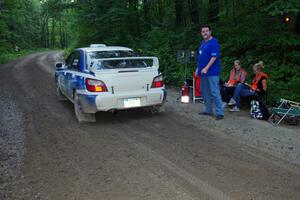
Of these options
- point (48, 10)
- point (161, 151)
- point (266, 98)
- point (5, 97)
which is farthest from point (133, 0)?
point (161, 151)

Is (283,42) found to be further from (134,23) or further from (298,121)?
(134,23)

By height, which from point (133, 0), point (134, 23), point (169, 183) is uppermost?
point (133, 0)

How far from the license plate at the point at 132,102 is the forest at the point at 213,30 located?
361 centimetres

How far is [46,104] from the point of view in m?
9.59

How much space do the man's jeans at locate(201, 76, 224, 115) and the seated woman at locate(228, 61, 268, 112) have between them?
80 cm

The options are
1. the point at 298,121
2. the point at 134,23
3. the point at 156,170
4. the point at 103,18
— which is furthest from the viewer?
the point at 134,23

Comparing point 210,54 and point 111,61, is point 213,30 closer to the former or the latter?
point 210,54

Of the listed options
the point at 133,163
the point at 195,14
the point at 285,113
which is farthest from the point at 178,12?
the point at 133,163

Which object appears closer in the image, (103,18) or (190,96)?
(190,96)

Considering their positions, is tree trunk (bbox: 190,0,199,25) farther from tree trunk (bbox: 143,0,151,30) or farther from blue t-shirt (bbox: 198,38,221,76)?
blue t-shirt (bbox: 198,38,221,76)

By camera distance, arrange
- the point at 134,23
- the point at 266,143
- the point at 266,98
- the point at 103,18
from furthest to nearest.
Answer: the point at 134,23 < the point at 103,18 < the point at 266,98 < the point at 266,143

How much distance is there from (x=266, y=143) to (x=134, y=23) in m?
17.0

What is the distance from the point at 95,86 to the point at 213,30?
8.81 meters

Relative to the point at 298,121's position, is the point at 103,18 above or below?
above
